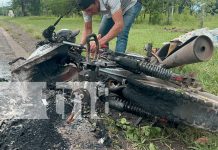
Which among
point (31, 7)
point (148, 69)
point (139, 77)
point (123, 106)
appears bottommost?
point (31, 7)

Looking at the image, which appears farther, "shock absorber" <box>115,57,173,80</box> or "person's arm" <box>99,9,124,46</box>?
"person's arm" <box>99,9,124,46</box>

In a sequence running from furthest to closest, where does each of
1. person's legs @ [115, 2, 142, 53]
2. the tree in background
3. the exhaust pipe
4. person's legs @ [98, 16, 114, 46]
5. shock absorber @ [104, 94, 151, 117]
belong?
the tree in background < person's legs @ [98, 16, 114, 46] < person's legs @ [115, 2, 142, 53] < shock absorber @ [104, 94, 151, 117] < the exhaust pipe

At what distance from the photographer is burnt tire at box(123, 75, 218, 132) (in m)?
3.23

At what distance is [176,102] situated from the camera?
329 cm

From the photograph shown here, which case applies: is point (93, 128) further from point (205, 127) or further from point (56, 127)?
point (205, 127)

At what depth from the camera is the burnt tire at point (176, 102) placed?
3.23m

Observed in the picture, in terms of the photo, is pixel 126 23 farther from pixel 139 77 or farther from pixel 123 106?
pixel 123 106

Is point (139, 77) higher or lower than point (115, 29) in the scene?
lower

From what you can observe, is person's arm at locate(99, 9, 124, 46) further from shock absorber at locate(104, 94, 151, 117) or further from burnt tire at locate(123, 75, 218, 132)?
burnt tire at locate(123, 75, 218, 132)

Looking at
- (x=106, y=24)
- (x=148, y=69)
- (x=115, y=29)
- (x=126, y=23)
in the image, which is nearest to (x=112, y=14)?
(x=115, y=29)

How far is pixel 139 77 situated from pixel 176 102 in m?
0.53

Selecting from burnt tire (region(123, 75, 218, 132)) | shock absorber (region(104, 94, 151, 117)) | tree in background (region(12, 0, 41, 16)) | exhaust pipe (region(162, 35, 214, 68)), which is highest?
exhaust pipe (region(162, 35, 214, 68))

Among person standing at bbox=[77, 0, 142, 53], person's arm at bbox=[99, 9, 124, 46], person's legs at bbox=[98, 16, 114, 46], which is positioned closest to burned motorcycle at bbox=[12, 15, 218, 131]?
person's arm at bbox=[99, 9, 124, 46]

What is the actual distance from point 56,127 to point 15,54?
18.1ft
